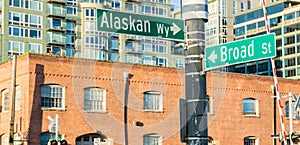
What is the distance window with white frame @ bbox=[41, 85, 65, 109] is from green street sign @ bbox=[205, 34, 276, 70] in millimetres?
24524

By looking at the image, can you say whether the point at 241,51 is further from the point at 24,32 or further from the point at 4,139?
the point at 24,32

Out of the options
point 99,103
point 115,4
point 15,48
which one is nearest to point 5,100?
point 99,103

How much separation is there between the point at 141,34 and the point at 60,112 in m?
25.0

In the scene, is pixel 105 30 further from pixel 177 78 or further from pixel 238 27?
pixel 238 27

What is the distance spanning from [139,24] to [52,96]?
25.0 meters

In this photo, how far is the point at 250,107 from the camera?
41000 millimetres

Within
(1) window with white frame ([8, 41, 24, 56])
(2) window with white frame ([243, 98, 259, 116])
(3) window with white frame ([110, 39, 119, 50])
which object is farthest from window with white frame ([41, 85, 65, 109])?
(3) window with white frame ([110, 39, 119, 50])

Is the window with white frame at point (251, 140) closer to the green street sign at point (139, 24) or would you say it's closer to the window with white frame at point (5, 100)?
the window with white frame at point (5, 100)

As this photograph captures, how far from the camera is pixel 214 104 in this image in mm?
33625

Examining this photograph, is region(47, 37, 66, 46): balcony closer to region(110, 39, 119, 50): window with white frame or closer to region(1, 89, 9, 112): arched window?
region(110, 39, 119, 50): window with white frame

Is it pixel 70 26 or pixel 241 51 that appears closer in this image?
pixel 241 51

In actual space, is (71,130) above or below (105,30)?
below

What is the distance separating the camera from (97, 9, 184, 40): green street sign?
7488 millimetres

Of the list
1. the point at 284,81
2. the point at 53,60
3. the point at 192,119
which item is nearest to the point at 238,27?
the point at 284,81
